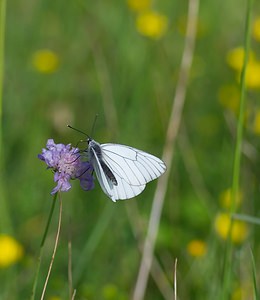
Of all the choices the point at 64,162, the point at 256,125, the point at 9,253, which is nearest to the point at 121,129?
the point at 256,125

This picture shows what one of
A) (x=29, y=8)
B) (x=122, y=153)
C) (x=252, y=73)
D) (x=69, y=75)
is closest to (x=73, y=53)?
(x=69, y=75)

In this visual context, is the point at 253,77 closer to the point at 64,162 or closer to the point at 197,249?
the point at 197,249

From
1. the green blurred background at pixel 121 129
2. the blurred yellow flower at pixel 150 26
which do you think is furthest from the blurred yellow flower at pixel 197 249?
the blurred yellow flower at pixel 150 26

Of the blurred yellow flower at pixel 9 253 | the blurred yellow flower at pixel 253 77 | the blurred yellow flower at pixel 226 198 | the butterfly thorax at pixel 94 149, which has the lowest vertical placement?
the blurred yellow flower at pixel 9 253

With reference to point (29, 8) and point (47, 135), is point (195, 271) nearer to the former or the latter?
point (47, 135)

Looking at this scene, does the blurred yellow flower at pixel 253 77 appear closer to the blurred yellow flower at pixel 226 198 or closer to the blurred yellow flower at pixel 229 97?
the blurred yellow flower at pixel 229 97

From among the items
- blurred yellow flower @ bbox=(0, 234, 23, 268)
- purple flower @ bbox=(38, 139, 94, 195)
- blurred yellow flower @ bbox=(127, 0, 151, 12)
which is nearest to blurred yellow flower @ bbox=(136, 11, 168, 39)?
blurred yellow flower @ bbox=(127, 0, 151, 12)

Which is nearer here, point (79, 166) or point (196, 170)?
point (79, 166)

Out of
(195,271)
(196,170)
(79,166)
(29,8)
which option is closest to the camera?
(79,166)
